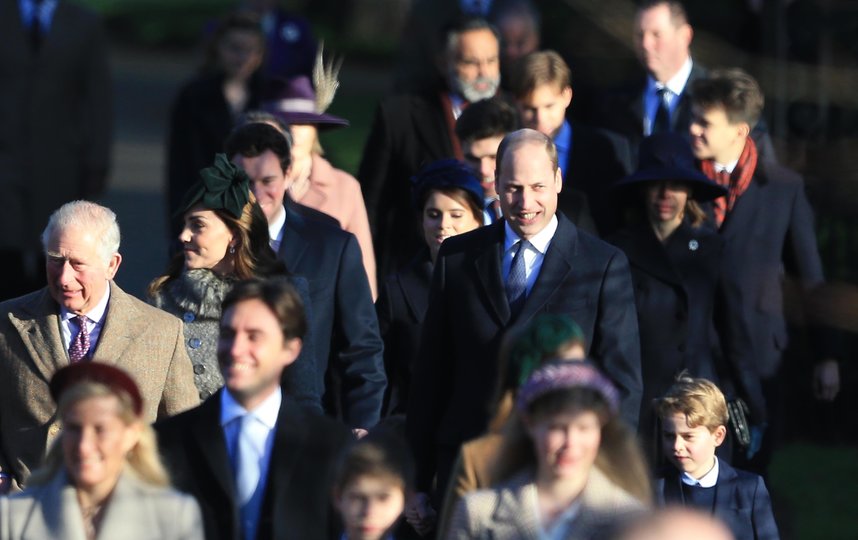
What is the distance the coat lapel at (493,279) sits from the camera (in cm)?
734

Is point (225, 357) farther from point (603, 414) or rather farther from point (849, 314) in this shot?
point (849, 314)

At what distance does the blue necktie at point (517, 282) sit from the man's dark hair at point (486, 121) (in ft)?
5.16

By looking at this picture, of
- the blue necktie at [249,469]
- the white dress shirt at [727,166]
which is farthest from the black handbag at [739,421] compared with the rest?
the blue necktie at [249,469]

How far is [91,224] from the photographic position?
6.96 meters

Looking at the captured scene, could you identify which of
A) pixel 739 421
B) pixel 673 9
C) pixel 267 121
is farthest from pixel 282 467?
pixel 673 9

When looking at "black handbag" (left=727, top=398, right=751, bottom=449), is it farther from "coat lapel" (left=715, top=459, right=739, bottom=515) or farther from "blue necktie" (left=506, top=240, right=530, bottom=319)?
"blue necktie" (left=506, top=240, right=530, bottom=319)

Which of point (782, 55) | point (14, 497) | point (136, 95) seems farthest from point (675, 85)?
point (136, 95)

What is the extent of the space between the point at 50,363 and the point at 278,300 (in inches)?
40.7

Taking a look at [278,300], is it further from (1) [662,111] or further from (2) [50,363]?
(1) [662,111]

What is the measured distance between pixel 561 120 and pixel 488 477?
3853mm

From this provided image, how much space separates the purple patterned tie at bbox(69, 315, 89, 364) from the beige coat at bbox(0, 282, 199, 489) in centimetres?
5

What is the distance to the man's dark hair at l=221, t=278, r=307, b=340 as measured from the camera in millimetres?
6211

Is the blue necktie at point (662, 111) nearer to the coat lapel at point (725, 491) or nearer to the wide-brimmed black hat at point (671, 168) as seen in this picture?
the wide-brimmed black hat at point (671, 168)

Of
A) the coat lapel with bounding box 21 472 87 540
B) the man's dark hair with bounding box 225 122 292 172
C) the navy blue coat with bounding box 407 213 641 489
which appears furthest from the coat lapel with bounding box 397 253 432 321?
the coat lapel with bounding box 21 472 87 540
